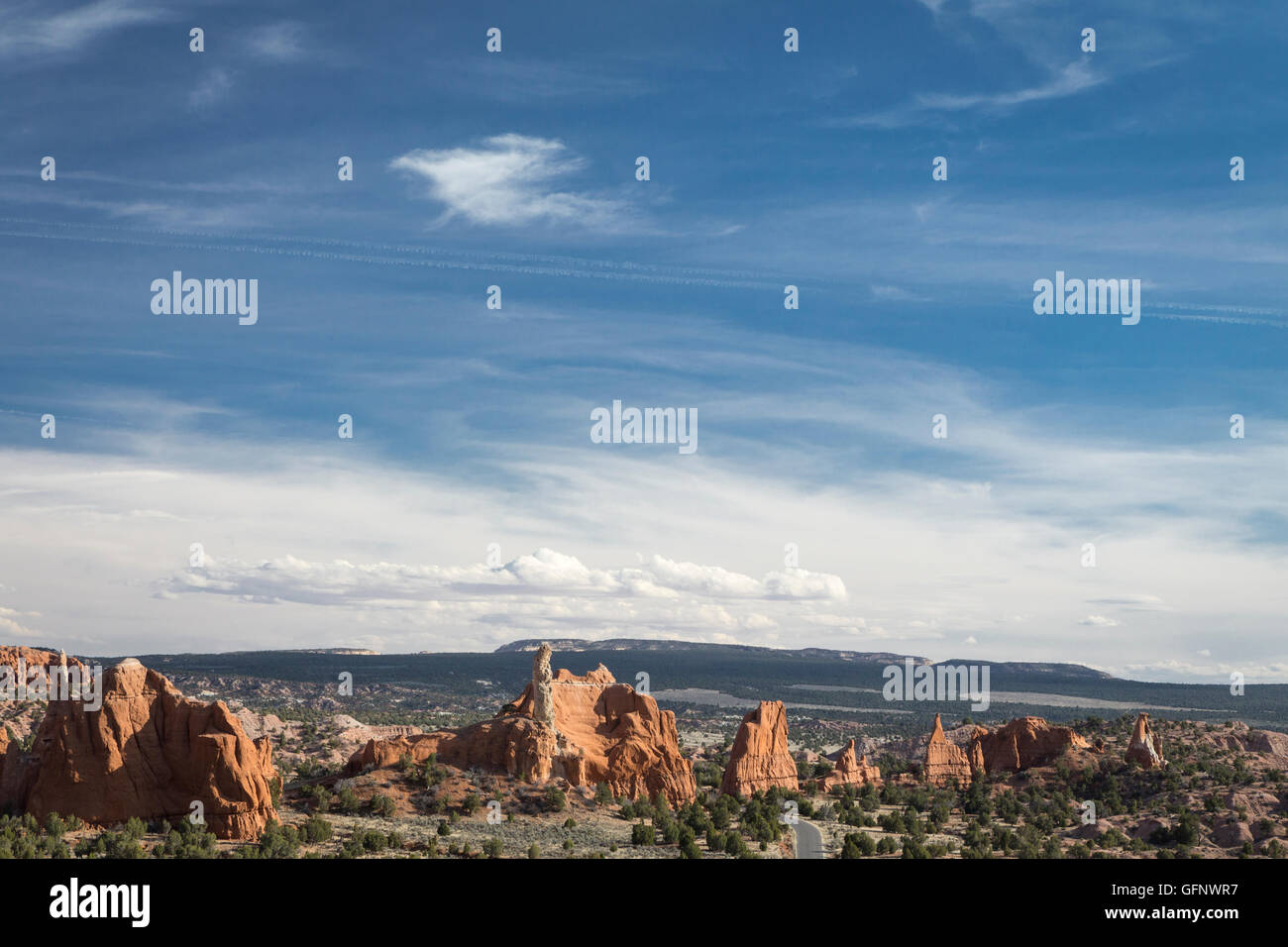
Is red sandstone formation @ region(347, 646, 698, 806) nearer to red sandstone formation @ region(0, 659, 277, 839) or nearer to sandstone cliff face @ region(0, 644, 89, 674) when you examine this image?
red sandstone formation @ region(0, 659, 277, 839)

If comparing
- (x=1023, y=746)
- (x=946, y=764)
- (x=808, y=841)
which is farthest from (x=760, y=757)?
(x=1023, y=746)

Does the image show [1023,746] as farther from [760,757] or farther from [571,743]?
[571,743]

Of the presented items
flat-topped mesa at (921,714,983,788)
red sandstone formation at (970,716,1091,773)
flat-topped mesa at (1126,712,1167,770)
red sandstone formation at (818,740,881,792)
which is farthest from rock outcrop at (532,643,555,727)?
flat-topped mesa at (1126,712,1167,770)

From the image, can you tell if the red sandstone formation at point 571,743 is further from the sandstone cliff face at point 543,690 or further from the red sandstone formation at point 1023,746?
the red sandstone formation at point 1023,746

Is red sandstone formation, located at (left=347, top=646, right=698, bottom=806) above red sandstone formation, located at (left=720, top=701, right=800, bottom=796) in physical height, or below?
above
